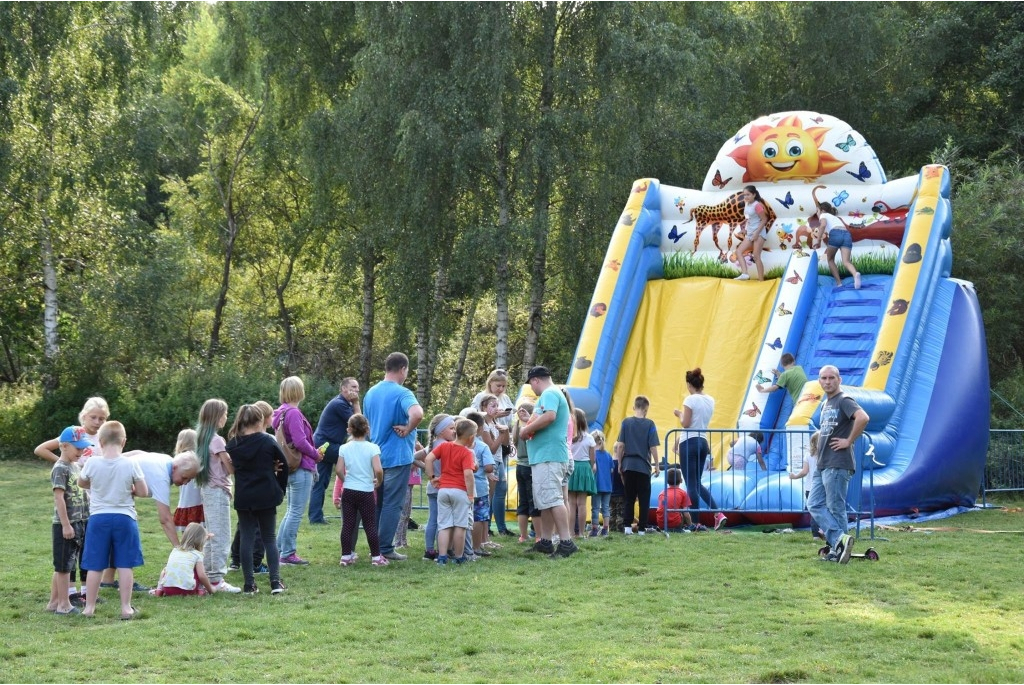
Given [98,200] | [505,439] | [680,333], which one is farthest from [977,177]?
[98,200]

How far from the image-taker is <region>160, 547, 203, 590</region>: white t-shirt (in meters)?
8.20

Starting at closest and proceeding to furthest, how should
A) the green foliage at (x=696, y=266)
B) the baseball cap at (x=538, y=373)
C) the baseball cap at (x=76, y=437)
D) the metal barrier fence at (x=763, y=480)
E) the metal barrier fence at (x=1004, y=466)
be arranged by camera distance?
the baseball cap at (x=76, y=437)
the baseball cap at (x=538, y=373)
the metal barrier fence at (x=763, y=480)
the green foliage at (x=696, y=266)
the metal barrier fence at (x=1004, y=466)

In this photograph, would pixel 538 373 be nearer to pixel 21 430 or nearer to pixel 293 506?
pixel 293 506

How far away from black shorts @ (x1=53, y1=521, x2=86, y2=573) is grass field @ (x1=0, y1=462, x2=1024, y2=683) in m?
0.31

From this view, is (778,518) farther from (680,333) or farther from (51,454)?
(51,454)

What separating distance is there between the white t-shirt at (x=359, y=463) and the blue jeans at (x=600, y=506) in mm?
2631

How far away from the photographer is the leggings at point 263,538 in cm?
823

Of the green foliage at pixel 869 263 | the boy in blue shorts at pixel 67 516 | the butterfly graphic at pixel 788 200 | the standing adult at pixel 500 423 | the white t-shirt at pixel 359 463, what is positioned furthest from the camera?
the butterfly graphic at pixel 788 200

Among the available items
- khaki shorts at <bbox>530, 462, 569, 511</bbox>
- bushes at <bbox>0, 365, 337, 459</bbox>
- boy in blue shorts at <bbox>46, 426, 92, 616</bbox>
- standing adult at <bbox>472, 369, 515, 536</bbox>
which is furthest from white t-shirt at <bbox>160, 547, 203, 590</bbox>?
bushes at <bbox>0, 365, 337, 459</bbox>

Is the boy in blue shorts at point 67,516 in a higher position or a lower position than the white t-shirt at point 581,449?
lower

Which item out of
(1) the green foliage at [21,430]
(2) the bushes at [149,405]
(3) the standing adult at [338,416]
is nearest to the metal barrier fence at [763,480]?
(3) the standing adult at [338,416]

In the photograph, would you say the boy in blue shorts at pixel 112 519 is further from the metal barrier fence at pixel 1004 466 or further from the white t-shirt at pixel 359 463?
the metal barrier fence at pixel 1004 466

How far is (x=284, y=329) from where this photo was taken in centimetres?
3186

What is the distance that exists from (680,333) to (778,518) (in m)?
3.67
